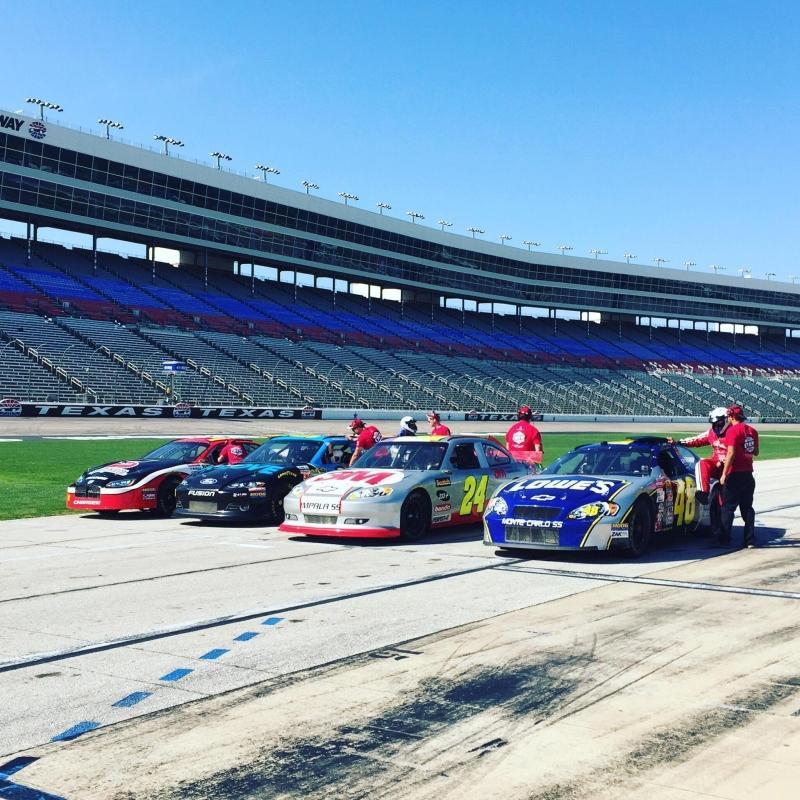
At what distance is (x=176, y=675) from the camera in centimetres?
556

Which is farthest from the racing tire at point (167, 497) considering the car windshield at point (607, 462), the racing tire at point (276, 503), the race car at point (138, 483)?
the car windshield at point (607, 462)

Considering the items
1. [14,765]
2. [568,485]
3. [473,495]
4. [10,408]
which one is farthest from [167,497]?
[10,408]

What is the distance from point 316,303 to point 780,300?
56.1 meters

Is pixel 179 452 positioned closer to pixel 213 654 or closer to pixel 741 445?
pixel 741 445

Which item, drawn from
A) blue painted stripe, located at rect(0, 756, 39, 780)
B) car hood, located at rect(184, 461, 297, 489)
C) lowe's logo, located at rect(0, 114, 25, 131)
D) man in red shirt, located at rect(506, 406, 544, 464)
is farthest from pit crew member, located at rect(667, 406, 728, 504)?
lowe's logo, located at rect(0, 114, 25, 131)

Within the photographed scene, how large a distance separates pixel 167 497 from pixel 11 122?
42.3 metres

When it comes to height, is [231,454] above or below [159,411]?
below

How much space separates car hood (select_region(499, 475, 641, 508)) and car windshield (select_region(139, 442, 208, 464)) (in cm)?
622

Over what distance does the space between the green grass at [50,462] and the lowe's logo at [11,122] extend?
25.5 meters

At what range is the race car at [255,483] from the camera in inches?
512

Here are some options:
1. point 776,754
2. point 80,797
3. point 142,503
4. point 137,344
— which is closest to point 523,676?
point 776,754

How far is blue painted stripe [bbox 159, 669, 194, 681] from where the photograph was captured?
550 cm

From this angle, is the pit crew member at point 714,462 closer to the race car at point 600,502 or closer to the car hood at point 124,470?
the race car at point 600,502

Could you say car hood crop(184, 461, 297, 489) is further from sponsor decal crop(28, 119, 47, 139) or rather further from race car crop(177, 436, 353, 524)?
sponsor decal crop(28, 119, 47, 139)
